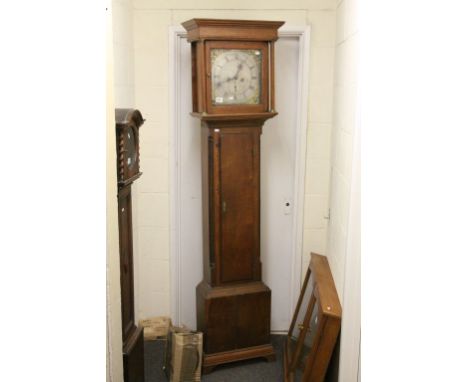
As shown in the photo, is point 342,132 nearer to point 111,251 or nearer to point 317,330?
point 317,330

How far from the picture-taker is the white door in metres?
3.21

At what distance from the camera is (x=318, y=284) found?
270 cm

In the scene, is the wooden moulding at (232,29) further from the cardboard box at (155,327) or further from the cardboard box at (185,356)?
the cardboard box at (155,327)

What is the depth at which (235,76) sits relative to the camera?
2762 millimetres

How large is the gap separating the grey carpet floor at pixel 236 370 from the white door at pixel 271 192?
1.13ft

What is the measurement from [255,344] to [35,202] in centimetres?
280

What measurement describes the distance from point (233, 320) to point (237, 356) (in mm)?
231

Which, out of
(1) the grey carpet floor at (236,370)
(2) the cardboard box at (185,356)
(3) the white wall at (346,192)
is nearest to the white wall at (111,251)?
(2) the cardboard box at (185,356)

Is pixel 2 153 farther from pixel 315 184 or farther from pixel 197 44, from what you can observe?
pixel 315 184

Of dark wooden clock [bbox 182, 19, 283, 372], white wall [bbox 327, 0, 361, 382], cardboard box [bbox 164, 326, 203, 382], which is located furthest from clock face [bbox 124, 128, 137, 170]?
cardboard box [bbox 164, 326, 203, 382]

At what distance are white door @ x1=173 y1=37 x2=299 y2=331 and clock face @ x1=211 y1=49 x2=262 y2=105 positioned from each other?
0.45 m

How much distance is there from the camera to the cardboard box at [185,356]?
2887mm

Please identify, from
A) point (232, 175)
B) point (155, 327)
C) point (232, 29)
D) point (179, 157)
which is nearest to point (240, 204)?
point (232, 175)

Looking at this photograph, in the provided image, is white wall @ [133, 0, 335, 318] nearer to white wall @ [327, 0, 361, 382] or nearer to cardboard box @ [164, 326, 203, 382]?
white wall @ [327, 0, 361, 382]
